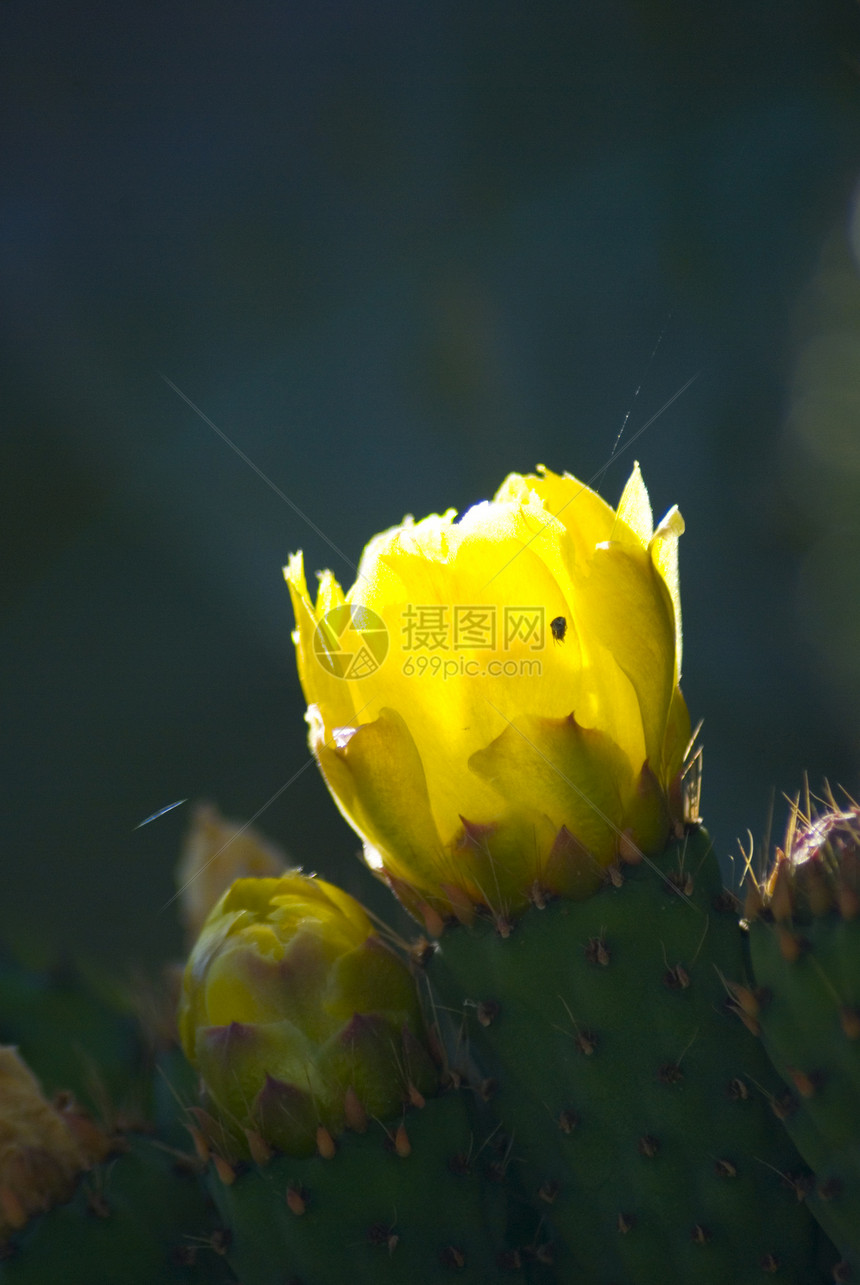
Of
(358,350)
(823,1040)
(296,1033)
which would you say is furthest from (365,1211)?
(358,350)

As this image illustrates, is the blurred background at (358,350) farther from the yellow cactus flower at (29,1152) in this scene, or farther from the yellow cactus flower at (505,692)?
the yellow cactus flower at (505,692)

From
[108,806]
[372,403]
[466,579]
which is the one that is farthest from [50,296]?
[466,579]

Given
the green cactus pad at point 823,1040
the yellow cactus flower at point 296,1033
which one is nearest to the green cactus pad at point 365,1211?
the yellow cactus flower at point 296,1033
